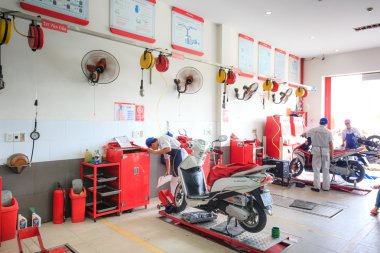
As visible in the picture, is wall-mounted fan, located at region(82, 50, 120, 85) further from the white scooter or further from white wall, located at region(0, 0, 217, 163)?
the white scooter

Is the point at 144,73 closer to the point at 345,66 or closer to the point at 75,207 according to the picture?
the point at 75,207

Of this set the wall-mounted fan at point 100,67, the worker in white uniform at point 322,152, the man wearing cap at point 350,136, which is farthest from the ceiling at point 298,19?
the man wearing cap at point 350,136

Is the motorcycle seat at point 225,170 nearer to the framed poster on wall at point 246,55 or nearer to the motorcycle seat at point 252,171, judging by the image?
the motorcycle seat at point 252,171

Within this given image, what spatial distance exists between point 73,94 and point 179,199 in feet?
7.53

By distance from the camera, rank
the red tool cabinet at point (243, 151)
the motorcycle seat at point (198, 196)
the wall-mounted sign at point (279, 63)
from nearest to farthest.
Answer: the motorcycle seat at point (198, 196) → the red tool cabinet at point (243, 151) → the wall-mounted sign at point (279, 63)

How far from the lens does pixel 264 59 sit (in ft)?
26.8

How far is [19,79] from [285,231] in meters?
4.16

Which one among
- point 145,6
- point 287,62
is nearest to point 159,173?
point 145,6

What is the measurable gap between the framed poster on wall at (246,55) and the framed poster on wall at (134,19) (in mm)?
2876

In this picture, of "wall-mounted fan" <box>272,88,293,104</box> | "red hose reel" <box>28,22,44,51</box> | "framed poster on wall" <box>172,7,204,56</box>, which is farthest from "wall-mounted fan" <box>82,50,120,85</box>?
"wall-mounted fan" <box>272,88,293,104</box>

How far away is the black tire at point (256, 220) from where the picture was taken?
3.18 meters

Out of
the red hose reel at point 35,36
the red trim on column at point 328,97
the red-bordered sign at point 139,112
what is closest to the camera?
the red hose reel at point 35,36

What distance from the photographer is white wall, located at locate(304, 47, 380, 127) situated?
8.72 meters

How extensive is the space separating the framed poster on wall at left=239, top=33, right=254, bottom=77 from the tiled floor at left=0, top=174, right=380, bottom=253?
13.1 feet
